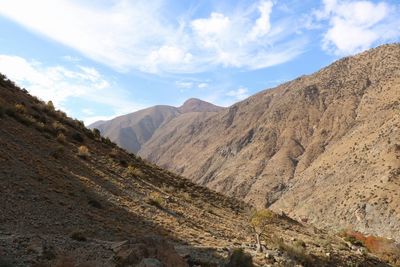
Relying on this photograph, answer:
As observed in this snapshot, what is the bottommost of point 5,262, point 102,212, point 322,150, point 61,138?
point 5,262

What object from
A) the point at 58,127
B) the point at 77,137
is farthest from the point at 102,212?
the point at 77,137

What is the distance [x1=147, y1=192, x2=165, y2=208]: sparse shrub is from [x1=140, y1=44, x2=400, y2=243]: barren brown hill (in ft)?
153

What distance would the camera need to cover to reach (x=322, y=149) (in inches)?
4660

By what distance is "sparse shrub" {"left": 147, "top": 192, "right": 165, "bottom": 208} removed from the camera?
77.2 feet

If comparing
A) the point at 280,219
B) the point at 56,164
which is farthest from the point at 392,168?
the point at 56,164

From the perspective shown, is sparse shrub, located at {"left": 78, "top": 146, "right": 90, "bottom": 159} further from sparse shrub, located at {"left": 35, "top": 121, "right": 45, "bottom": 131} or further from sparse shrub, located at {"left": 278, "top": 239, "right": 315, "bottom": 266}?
sparse shrub, located at {"left": 278, "top": 239, "right": 315, "bottom": 266}

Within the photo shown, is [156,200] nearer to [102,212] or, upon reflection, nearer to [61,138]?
[102,212]

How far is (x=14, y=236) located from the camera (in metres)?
13.1

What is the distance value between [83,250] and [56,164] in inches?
386

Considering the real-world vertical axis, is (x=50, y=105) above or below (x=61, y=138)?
above

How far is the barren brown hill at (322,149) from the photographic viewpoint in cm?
7381

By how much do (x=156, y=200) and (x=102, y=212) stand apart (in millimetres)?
5190

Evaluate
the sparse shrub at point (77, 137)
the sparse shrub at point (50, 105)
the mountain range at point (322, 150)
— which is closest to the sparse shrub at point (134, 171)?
the sparse shrub at point (77, 137)

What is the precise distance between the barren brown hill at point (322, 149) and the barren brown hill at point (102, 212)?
42.6 m
